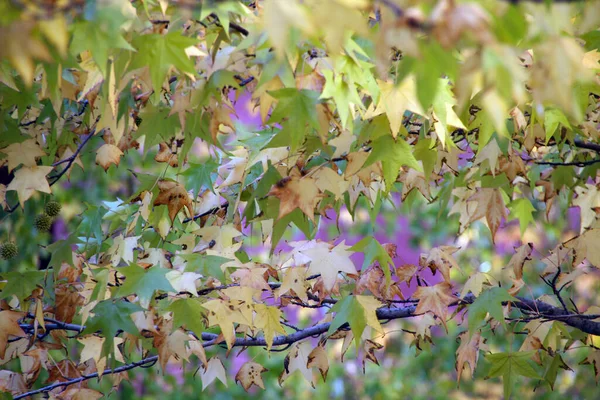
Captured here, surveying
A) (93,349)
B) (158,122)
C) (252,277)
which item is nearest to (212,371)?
(93,349)

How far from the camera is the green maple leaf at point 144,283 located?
64.7 inches

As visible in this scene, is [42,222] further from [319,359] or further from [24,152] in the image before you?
[319,359]

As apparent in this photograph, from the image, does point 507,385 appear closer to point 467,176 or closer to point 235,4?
point 467,176

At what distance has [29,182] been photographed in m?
1.99

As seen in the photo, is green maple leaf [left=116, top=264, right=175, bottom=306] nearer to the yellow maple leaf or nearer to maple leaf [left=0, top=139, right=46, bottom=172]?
the yellow maple leaf

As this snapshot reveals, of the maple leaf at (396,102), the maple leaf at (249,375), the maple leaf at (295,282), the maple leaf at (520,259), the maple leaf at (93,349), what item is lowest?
the maple leaf at (249,375)

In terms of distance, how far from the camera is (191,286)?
66.6 inches

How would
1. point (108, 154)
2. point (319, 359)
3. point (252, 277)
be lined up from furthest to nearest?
1. point (108, 154)
2. point (319, 359)
3. point (252, 277)

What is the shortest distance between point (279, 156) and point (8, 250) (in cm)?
156

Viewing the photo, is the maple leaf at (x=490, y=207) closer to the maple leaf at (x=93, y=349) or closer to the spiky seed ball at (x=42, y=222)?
the maple leaf at (x=93, y=349)

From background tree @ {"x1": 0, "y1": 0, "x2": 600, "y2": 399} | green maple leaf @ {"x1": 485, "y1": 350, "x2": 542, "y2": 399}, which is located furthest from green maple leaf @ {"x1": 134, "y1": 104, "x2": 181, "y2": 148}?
green maple leaf @ {"x1": 485, "y1": 350, "x2": 542, "y2": 399}

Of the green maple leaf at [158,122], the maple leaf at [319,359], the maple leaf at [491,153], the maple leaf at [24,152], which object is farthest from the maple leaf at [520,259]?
the maple leaf at [24,152]

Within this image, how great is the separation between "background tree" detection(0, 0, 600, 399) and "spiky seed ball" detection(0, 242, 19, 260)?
0.68 m

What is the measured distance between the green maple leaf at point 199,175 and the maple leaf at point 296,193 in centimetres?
55
